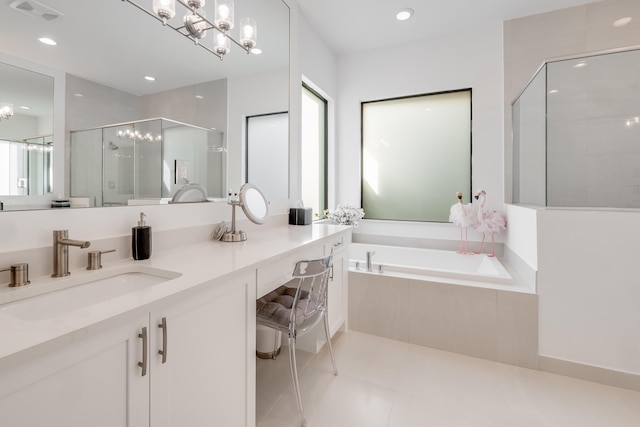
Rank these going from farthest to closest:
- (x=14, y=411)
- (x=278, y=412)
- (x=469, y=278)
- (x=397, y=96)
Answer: (x=397, y=96)
(x=469, y=278)
(x=278, y=412)
(x=14, y=411)

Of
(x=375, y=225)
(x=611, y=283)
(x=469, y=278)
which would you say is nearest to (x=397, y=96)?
(x=375, y=225)

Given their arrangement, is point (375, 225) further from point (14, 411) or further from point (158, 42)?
point (14, 411)

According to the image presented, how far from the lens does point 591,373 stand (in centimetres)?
179

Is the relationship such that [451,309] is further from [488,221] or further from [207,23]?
[207,23]

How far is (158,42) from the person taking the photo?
1.39m

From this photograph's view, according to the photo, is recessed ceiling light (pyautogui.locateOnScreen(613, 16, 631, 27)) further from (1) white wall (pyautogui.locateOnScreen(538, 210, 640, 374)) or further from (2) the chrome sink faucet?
(2) the chrome sink faucet

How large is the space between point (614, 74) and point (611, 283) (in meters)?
1.38

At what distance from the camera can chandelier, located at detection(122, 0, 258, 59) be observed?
4.44ft

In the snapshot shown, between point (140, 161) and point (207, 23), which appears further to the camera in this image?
point (207, 23)

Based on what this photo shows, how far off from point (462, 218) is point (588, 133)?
111cm

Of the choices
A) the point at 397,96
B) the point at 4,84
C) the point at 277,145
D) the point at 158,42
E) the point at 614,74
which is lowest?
the point at 4,84

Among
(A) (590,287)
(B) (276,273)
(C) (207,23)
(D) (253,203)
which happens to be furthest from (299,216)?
(A) (590,287)

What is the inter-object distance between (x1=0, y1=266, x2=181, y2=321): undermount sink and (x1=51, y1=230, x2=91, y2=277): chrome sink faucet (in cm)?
5

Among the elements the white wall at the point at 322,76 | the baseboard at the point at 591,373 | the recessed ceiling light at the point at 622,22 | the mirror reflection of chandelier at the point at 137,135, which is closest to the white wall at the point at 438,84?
the white wall at the point at 322,76
